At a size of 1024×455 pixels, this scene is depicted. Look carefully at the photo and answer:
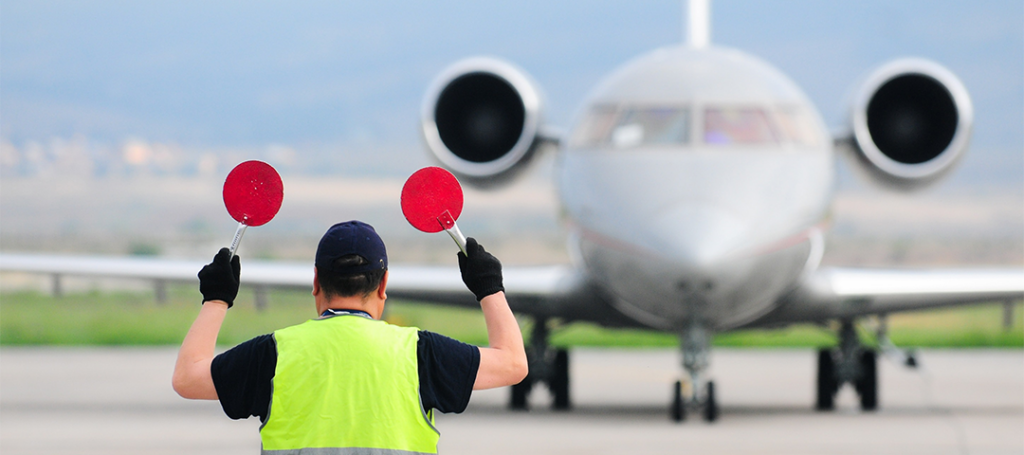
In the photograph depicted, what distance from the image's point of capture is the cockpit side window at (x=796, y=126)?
11094 mm

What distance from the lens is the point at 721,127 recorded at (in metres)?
10.9

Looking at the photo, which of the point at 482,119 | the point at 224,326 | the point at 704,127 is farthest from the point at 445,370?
the point at 224,326

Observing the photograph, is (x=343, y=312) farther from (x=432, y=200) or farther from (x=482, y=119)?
(x=482, y=119)

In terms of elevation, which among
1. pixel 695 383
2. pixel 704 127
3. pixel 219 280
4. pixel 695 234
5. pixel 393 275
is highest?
pixel 704 127

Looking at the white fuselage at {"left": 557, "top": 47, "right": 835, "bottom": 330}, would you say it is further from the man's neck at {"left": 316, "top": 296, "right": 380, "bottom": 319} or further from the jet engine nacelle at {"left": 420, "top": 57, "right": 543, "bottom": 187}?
the man's neck at {"left": 316, "top": 296, "right": 380, "bottom": 319}

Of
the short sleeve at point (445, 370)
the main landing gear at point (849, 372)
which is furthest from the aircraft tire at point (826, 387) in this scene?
the short sleeve at point (445, 370)

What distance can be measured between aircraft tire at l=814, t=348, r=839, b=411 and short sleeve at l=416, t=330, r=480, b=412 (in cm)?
1026

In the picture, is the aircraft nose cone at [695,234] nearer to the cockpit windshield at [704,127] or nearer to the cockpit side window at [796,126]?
the cockpit windshield at [704,127]

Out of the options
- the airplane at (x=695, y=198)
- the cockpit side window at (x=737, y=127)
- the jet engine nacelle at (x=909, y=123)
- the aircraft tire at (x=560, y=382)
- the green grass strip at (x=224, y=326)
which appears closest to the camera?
the airplane at (x=695, y=198)

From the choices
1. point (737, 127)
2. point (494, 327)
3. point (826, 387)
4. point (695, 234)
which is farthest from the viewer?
point (826, 387)

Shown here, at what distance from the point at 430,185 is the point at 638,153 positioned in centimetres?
738

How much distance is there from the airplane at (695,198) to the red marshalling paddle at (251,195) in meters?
6.45

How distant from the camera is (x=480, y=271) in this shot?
11.4ft

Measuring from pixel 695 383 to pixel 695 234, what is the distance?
1490 mm
